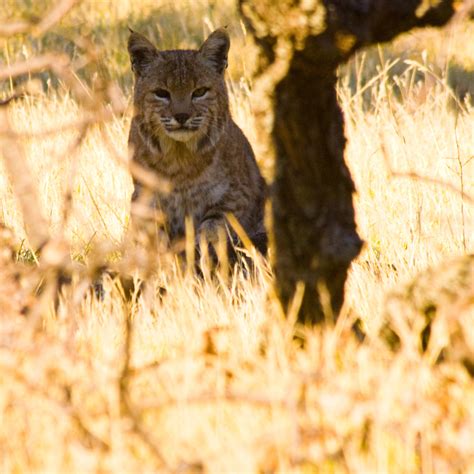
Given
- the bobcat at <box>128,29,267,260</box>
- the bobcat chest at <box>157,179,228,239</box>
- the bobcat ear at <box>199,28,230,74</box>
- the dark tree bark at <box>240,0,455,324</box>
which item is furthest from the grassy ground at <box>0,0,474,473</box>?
the bobcat ear at <box>199,28,230,74</box>

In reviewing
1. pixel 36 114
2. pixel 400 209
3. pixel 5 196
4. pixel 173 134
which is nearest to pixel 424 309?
pixel 400 209

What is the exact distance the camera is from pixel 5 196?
6488mm

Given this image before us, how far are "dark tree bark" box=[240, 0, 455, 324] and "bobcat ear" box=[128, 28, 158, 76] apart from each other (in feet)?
10.2

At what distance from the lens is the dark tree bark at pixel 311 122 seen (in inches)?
117

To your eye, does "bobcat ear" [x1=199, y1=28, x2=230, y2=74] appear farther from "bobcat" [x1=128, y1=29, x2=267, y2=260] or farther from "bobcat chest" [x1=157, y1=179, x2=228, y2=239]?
"bobcat chest" [x1=157, y1=179, x2=228, y2=239]

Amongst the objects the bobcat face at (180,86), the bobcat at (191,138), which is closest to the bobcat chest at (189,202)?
the bobcat at (191,138)

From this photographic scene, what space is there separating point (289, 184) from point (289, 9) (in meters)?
0.56

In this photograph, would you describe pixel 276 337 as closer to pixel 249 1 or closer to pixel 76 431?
pixel 76 431

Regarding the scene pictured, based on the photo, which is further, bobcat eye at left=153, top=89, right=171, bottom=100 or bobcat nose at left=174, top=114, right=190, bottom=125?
bobcat eye at left=153, top=89, right=171, bottom=100

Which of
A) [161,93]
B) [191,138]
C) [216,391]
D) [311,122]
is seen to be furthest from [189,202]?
[216,391]

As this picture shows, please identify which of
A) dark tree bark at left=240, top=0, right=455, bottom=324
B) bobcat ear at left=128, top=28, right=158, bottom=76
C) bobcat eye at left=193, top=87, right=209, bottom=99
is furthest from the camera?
bobcat eye at left=193, top=87, right=209, bottom=99

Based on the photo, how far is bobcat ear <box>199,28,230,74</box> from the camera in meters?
6.23

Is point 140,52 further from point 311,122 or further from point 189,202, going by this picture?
point 311,122

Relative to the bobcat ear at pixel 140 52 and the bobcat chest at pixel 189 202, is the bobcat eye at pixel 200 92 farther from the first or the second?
the bobcat chest at pixel 189 202
